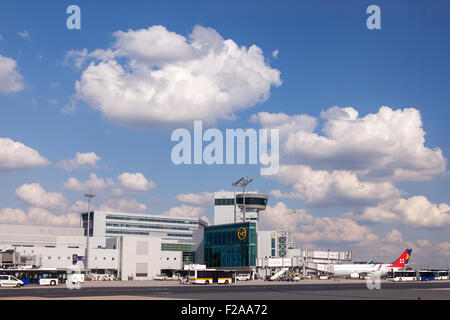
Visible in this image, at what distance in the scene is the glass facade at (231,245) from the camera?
17162cm

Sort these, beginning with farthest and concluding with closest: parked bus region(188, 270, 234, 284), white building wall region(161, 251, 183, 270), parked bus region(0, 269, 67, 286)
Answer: white building wall region(161, 251, 183, 270), parked bus region(188, 270, 234, 284), parked bus region(0, 269, 67, 286)

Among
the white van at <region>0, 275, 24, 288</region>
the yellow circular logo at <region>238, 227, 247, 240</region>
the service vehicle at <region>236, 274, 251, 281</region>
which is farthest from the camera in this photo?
the yellow circular logo at <region>238, 227, 247, 240</region>

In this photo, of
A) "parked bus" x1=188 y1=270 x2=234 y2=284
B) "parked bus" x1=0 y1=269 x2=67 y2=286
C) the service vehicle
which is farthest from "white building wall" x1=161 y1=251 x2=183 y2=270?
"parked bus" x1=0 y1=269 x2=67 y2=286

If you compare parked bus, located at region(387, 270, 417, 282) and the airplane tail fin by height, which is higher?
the airplane tail fin

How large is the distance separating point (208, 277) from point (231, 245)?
67.6 meters

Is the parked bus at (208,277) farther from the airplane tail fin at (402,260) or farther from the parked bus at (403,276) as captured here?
the airplane tail fin at (402,260)

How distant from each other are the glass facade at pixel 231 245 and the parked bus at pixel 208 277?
55744 mm

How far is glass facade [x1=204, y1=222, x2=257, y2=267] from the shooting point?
171625 mm

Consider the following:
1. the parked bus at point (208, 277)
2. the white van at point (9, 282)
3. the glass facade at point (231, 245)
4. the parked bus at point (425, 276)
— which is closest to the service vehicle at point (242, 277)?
the glass facade at point (231, 245)

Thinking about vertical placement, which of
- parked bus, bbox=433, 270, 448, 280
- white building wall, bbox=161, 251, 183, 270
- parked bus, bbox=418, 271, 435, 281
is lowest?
parked bus, bbox=433, 270, 448, 280

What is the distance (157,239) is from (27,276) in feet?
228

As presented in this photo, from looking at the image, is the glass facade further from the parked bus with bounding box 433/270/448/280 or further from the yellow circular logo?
the parked bus with bounding box 433/270/448/280

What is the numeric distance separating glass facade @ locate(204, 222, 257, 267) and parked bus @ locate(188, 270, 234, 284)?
5574cm
